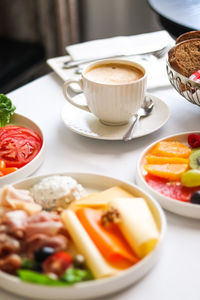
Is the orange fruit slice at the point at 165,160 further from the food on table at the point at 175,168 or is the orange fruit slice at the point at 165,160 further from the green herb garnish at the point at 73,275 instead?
the green herb garnish at the point at 73,275

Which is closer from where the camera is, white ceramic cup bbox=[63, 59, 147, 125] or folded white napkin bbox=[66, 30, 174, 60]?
white ceramic cup bbox=[63, 59, 147, 125]

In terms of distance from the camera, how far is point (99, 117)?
1143 millimetres

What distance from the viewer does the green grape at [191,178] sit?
868 millimetres

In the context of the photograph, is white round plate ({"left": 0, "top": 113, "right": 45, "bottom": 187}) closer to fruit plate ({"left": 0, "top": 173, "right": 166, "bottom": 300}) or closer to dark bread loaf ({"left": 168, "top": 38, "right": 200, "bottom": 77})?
fruit plate ({"left": 0, "top": 173, "right": 166, "bottom": 300})

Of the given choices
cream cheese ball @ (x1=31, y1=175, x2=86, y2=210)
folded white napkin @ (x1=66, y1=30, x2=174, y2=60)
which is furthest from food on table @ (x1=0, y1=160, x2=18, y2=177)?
folded white napkin @ (x1=66, y1=30, x2=174, y2=60)

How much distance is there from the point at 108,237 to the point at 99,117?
1.59 feet

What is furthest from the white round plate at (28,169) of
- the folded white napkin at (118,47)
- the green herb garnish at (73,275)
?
the folded white napkin at (118,47)

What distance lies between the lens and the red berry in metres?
1.01

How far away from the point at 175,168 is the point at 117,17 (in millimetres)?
2201

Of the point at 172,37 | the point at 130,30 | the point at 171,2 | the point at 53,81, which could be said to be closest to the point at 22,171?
the point at 53,81

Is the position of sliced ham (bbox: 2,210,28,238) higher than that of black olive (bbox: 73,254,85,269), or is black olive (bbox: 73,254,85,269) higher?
sliced ham (bbox: 2,210,28,238)

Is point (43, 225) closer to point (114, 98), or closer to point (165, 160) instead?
point (165, 160)

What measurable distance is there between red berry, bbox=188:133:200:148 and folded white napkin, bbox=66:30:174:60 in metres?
0.64

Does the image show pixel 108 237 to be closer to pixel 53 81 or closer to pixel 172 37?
pixel 53 81
